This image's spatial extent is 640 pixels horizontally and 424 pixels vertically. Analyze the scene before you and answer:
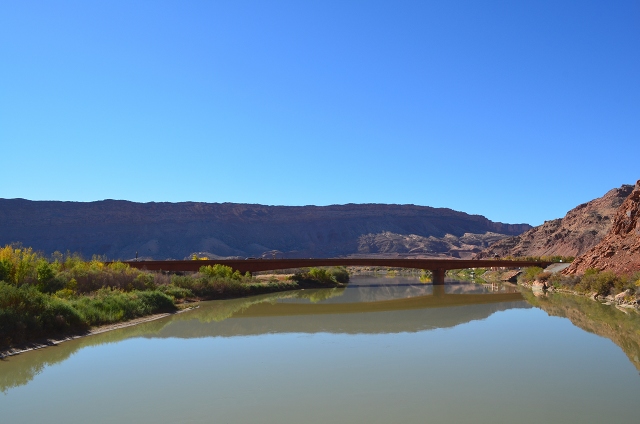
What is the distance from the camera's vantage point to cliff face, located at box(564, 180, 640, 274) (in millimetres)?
37625

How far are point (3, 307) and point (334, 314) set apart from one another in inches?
666

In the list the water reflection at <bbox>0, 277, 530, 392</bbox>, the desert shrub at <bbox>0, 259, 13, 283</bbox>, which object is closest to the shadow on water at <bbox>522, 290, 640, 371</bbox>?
the water reflection at <bbox>0, 277, 530, 392</bbox>

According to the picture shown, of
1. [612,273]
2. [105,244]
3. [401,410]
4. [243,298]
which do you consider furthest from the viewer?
[105,244]

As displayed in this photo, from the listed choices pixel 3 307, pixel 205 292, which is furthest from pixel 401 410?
pixel 205 292

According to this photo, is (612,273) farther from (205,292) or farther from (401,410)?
(401,410)

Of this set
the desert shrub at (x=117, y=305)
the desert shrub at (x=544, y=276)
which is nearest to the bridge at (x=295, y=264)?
the desert shrub at (x=544, y=276)

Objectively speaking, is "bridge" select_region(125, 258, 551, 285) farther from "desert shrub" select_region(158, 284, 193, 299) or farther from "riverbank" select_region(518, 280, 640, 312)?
"riverbank" select_region(518, 280, 640, 312)

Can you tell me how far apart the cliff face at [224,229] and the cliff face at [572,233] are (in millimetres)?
19708

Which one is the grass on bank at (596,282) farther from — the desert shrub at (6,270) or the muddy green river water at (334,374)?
the desert shrub at (6,270)

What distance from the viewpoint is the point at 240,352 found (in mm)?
16938

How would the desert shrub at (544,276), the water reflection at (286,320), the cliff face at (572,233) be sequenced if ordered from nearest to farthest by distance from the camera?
1. the water reflection at (286,320)
2. the desert shrub at (544,276)
3. the cliff face at (572,233)

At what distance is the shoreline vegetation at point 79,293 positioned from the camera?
17.7 metres

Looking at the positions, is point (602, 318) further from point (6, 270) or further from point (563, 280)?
point (6, 270)

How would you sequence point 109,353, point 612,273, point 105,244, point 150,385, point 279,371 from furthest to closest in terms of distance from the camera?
point 105,244 < point 612,273 < point 109,353 < point 279,371 < point 150,385
